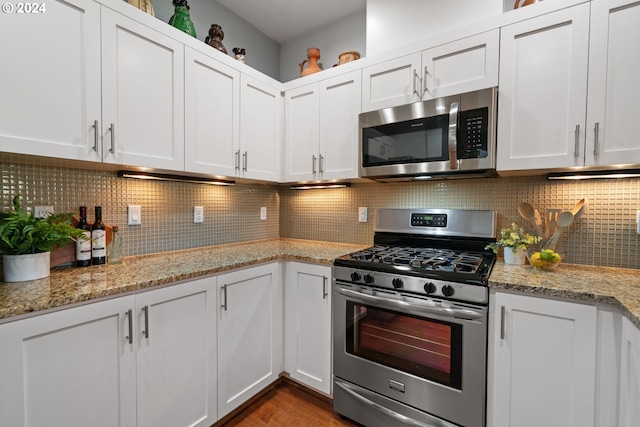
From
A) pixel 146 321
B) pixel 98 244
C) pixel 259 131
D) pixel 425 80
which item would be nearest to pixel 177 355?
pixel 146 321

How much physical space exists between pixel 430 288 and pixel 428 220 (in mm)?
767

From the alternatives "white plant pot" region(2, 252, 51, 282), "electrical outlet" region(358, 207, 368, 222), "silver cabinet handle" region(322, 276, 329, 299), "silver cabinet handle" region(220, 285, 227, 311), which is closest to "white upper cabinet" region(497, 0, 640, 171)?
"electrical outlet" region(358, 207, 368, 222)

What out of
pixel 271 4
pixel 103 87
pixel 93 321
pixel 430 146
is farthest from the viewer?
pixel 271 4

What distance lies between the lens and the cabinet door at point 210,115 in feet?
5.73

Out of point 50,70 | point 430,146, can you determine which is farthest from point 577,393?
point 50,70

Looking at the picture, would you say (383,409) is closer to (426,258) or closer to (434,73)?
(426,258)

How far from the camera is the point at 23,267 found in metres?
1.22

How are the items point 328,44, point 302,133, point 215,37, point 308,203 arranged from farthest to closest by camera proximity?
1. point 308,203
2. point 328,44
3. point 302,133
4. point 215,37

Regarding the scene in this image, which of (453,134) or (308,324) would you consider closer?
(453,134)

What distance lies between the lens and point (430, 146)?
175cm

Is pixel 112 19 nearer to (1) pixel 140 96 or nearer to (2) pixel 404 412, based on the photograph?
(1) pixel 140 96

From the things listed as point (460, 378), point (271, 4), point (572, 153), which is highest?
point (271, 4)

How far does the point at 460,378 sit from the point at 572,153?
4.07 ft

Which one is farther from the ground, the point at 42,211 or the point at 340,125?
the point at 340,125
